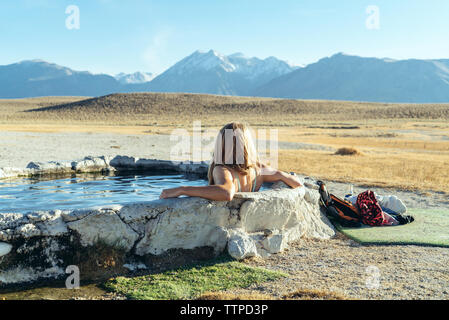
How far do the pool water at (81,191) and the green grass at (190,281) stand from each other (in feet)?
4.31

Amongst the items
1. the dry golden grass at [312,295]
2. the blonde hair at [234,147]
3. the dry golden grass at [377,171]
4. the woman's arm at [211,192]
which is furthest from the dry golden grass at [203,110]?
the dry golden grass at [312,295]

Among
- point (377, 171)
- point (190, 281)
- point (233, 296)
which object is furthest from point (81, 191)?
point (377, 171)

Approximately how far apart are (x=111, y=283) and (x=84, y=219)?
0.77m

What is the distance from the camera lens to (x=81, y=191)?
7707 mm

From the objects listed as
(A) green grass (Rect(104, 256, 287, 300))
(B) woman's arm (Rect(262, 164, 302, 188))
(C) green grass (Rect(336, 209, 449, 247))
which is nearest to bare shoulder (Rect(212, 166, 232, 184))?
(A) green grass (Rect(104, 256, 287, 300))

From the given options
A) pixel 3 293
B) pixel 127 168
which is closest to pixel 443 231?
pixel 3 293

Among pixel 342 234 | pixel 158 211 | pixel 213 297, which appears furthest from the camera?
pixel 342 234

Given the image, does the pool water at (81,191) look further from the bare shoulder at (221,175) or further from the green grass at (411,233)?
the green grass at (411,233)

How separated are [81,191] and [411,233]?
18.1 feet

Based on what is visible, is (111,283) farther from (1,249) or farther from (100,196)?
(100,196)

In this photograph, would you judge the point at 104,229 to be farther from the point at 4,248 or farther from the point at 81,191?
the point at 81,191

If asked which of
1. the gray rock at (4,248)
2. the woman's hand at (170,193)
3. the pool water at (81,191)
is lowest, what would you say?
the gray rock at (4,248)

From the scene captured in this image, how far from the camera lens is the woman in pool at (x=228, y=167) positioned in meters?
5.22

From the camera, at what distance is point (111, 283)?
182 inches
